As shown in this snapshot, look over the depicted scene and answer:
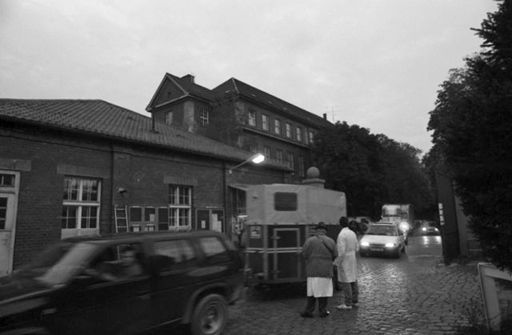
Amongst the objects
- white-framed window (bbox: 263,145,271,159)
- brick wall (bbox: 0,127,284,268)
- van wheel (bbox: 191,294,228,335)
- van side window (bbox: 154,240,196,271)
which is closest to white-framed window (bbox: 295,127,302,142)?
white-framed window (bbox: 263,145,271,159)

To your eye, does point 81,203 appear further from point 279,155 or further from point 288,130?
point 288,130

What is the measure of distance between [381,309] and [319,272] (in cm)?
167

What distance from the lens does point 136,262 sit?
5.23 metres

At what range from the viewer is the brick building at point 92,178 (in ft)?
37.5

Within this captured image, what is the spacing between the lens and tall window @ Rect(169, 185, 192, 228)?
16453mm

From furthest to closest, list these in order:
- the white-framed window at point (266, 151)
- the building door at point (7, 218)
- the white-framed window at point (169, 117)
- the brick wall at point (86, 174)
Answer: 1. the white-framed window at point (266, 151)
2. the white-framed window at point (169, 117)
3. the brick wall at point (86, 174)
4. the building door at point (7, 218)

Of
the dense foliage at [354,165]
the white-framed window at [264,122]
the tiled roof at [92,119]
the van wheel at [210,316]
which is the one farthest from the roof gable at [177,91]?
the van wheel at [210,316]

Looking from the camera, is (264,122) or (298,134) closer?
(264,122)

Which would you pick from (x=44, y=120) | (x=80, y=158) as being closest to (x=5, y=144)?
(x=44, y=120)

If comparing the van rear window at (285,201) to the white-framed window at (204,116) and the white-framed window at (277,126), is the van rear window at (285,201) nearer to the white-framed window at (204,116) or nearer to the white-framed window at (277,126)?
the white-framed window at (204,116)

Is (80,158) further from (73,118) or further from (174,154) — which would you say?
(174,154)

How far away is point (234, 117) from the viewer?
117ft

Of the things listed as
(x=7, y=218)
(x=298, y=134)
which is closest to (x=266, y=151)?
(x=298, y=134)

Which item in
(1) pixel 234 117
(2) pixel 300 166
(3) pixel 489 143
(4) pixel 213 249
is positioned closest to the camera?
(3) pixel 489 143
